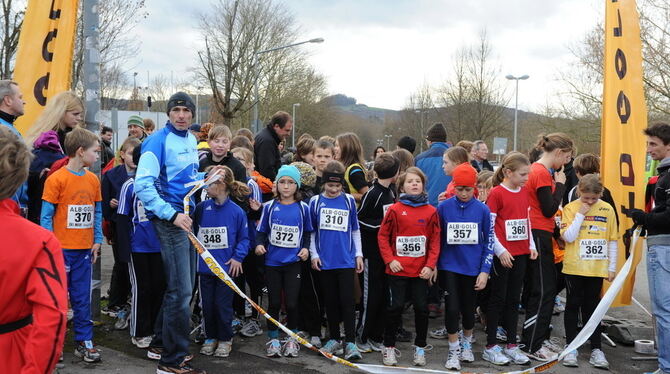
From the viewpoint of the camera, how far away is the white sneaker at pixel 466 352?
17.8ft

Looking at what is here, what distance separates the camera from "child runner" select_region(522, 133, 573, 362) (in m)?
5.57

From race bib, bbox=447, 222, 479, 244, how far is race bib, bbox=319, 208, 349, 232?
38.1 inches

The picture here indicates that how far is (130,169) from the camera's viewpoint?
6.09m

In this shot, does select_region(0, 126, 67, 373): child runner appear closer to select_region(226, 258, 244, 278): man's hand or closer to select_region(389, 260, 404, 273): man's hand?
select_region(226, 258, 244, 278): man's hand

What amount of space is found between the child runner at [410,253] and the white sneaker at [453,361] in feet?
0.72

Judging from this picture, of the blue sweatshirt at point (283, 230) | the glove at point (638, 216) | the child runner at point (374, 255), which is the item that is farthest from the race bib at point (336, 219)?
the glove at point (638, 216)

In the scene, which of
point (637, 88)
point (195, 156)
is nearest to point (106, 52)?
point (195, 156)

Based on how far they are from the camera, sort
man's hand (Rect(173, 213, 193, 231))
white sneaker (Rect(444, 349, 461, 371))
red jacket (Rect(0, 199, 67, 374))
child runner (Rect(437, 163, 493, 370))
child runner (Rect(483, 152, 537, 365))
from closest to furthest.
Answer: red jacket (Rect(0, 199, 67, 374)) → man's hand (Rect(173, 213, 193, 231)) → white sneaker (Rect(444, 349, 461, 371)) → child runner (Rect(437, 163, 493, 370)) → child runner (Rect(483, 152, 537, 365))

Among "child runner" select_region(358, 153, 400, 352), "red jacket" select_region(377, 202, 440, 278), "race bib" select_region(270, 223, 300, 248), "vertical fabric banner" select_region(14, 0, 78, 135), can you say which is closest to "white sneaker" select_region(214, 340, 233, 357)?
"race bib" select_region(270, 223, 300, 248)

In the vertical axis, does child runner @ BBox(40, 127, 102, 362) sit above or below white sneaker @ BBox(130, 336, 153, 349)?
above

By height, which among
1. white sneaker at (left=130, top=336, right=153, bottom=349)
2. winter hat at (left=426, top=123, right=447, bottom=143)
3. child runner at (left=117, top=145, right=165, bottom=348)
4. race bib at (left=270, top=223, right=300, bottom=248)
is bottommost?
white sneaker at (left=130, top=336, right=153, bottom=349)

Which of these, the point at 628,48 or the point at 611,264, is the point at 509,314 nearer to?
the point at 611,264

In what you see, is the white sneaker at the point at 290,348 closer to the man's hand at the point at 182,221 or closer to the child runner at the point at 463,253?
the child runner at the point at 463,253

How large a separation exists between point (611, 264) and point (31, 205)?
536 centimetres
